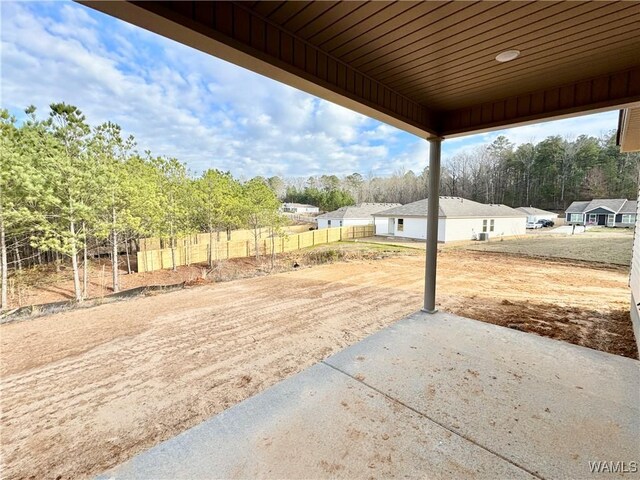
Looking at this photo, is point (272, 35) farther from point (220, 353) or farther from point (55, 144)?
point (55, 144)

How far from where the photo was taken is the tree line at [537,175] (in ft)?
77.5

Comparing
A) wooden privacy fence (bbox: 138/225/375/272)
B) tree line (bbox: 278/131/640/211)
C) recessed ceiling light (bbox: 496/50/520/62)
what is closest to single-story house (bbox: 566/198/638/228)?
tree line (bbox: 278/131/640/211)

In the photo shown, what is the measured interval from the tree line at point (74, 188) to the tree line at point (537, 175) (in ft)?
86.1

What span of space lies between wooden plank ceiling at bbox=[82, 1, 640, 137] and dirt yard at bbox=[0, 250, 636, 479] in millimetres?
2785

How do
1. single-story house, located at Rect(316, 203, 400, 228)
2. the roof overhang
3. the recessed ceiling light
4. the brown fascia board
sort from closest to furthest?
1. the brown fascia board
2. the recessed ceiling light
3. the roof overhang
4. single-story house, located at Rect(316, 203, 400, 228)

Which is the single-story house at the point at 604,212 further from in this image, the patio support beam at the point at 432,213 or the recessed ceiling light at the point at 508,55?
the recessed ceiling light at the point at 508,55

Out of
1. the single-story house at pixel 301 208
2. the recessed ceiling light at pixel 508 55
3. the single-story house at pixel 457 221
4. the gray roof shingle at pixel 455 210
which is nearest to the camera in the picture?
the recessed ceiling light at pixel 508 55

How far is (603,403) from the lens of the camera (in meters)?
2.11

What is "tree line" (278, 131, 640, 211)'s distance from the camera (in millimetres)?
23609

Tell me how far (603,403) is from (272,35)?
12.0 ft

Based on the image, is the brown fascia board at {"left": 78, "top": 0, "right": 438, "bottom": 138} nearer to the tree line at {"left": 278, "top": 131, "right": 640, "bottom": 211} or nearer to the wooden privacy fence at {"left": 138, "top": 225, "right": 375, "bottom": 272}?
the wooden privacy fence at {"left": 138, "top": 225, "right": 375, "bottom": 272}

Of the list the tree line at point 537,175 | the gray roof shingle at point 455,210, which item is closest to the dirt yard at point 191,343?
the gray roof shingle at point 455,210

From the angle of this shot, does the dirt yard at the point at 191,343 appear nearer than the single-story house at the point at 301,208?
Yes

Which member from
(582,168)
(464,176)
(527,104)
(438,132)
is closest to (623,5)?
(527,104)
